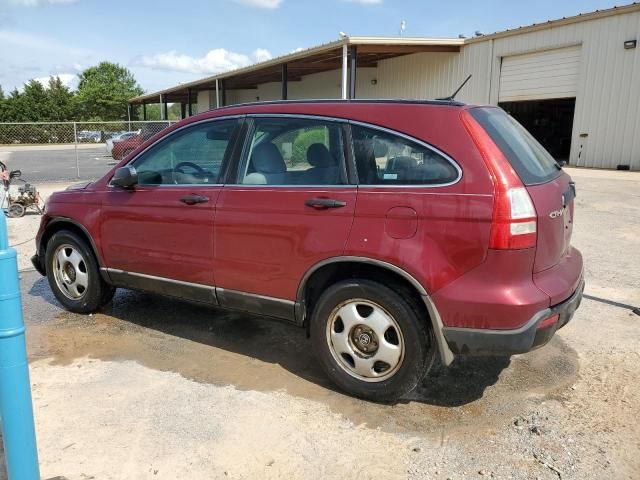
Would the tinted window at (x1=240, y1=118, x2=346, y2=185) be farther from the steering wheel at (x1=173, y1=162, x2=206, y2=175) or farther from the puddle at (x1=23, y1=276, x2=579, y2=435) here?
the puddle at (x1=23, y1=276, x2=579, y2=435)

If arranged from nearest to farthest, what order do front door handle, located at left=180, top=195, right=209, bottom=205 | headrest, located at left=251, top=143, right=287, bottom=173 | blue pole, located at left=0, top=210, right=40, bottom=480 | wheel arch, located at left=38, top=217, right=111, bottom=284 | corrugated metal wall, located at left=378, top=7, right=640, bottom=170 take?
blue pole, located at left=0, top=210, right=40, bottom=480 < headrest, located at left=251, top=143, right=287, bottom=173 < front door handle, located at left=180, top=195, right=209, bottom=205 < wheel arch, located at left=38, top=217, right=111, bottom=284 < corrugated metal wall, located at left=378, top=7, right=640, bottom=170

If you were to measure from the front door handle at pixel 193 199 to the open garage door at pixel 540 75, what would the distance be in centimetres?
1692

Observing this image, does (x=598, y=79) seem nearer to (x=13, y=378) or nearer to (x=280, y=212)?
(x=280, y=212)

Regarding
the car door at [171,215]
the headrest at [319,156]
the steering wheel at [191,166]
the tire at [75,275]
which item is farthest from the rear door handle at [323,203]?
the tire at [75,275]

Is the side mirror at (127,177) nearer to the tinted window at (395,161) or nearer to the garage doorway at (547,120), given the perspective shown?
the tinted window at (395,161)

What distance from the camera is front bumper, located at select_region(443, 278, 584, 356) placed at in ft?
9.56

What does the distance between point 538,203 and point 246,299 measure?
202cm

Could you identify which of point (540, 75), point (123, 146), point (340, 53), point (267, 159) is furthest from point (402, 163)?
point (123, 146)

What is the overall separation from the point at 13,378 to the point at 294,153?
2.25 metres

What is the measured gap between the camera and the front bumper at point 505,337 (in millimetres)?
2914

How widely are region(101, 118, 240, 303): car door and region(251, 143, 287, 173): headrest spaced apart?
0.23 m

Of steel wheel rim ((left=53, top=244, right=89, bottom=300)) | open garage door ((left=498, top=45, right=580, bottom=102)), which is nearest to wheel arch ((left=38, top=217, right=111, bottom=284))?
steel wheel rim ((left=53, top=244, right=89, bottom=300))

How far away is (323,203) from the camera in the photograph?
3.36 metres

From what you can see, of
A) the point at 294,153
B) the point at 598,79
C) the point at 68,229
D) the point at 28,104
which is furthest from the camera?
the point at 28,104
